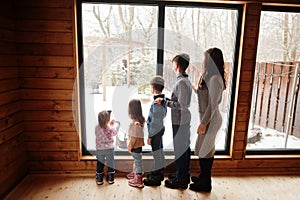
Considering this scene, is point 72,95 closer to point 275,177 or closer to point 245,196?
point 245,196

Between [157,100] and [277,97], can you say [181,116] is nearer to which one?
A: [157,100]

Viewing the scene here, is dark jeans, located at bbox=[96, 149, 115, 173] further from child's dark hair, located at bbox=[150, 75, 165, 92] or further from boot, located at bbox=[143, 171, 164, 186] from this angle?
child's dark hair, located at bbox=[150, 75, 165, 92]

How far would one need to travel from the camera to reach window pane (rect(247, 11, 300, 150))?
1.96m

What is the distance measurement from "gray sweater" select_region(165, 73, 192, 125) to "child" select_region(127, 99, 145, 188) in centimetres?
27

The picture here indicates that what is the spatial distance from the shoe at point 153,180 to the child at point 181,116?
0.27ft

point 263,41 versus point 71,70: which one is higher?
point 263,41

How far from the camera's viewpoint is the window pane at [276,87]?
1964mm

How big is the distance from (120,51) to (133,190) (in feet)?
4.23

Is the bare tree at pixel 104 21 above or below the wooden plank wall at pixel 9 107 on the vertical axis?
above

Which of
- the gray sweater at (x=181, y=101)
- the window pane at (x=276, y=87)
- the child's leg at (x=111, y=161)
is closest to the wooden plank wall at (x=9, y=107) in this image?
the child's leg at (x=111, y=161)

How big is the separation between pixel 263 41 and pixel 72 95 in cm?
195

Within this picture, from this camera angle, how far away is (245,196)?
176cm

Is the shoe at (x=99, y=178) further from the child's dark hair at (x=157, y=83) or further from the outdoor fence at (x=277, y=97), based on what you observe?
the outdoor fence at (x=277, y=97)

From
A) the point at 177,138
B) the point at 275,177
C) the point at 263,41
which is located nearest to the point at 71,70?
the point at 177,138
